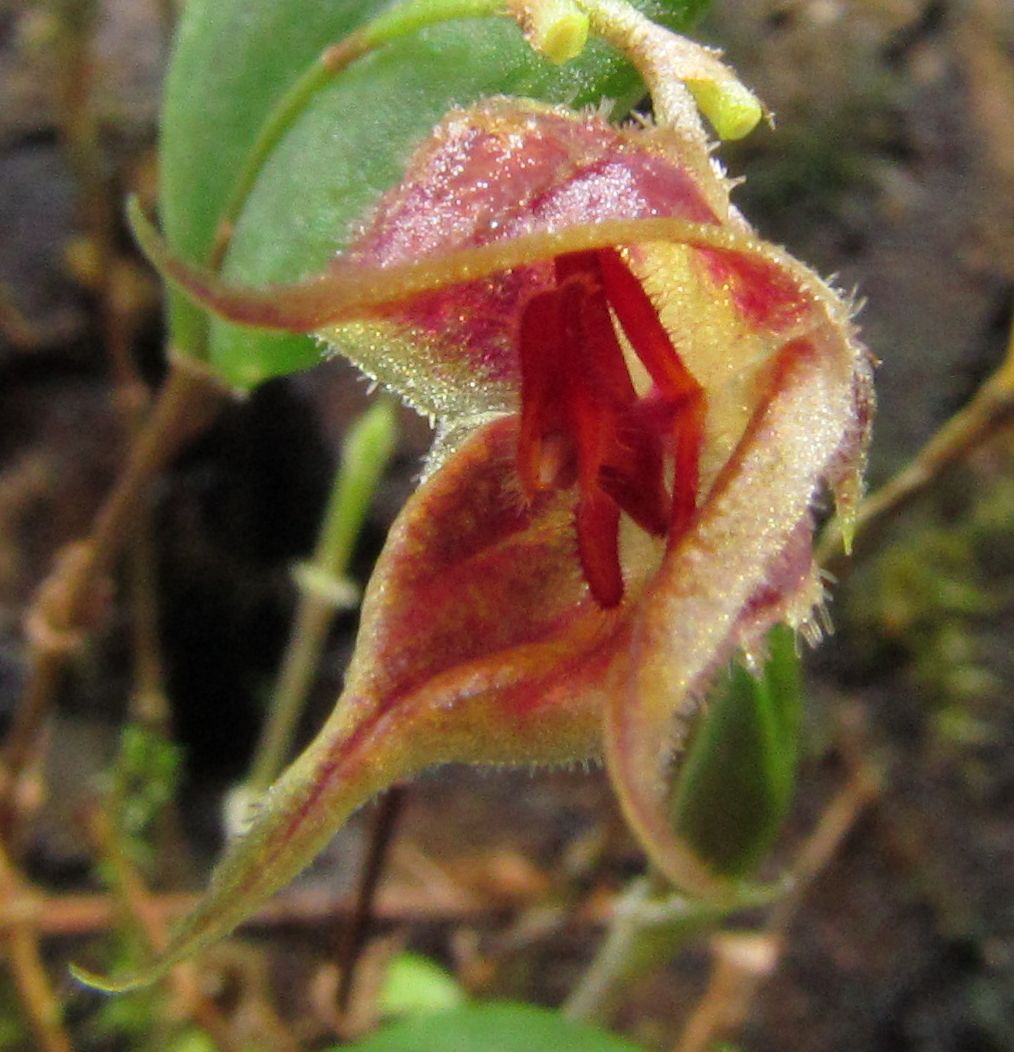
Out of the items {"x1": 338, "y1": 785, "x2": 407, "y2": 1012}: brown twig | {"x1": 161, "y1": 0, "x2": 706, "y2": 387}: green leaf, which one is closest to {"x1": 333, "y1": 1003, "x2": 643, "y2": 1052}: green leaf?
{"x1": 338, "y1": 785, "x2": 407, "y2": 1012}: brown twig

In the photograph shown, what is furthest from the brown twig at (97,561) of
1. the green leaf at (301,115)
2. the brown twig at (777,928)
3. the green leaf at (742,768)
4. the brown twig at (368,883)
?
the brown twig at (777,928)

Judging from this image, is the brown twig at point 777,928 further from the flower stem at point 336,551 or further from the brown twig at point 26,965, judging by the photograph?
the brown twig at point 26,965

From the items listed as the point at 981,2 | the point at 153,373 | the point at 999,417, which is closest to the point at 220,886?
the point at 999,417

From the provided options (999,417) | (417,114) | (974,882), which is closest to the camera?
(417,114)

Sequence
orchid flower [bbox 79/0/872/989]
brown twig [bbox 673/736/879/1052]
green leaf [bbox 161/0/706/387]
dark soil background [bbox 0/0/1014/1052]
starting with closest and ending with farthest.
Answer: orchid flower [bbox 79/0/872/989]
green leaf [bbox 161/0/706/387]
brown twig [bbox 673/736/879/1052]
dark soil background [bbox 0/0/1014/1052]

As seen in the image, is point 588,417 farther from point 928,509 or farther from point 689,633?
point 928,509

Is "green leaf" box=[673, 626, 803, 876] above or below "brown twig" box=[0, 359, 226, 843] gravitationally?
above

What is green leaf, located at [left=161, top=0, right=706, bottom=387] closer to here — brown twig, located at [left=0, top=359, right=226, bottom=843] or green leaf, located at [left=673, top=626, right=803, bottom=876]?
brown twig, located at [left=0, top=359, right=226, bottom=843]

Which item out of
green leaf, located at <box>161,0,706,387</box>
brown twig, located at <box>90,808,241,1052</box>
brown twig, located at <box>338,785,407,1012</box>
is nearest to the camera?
green leaf, located at <box>161,0,706,387</box>
